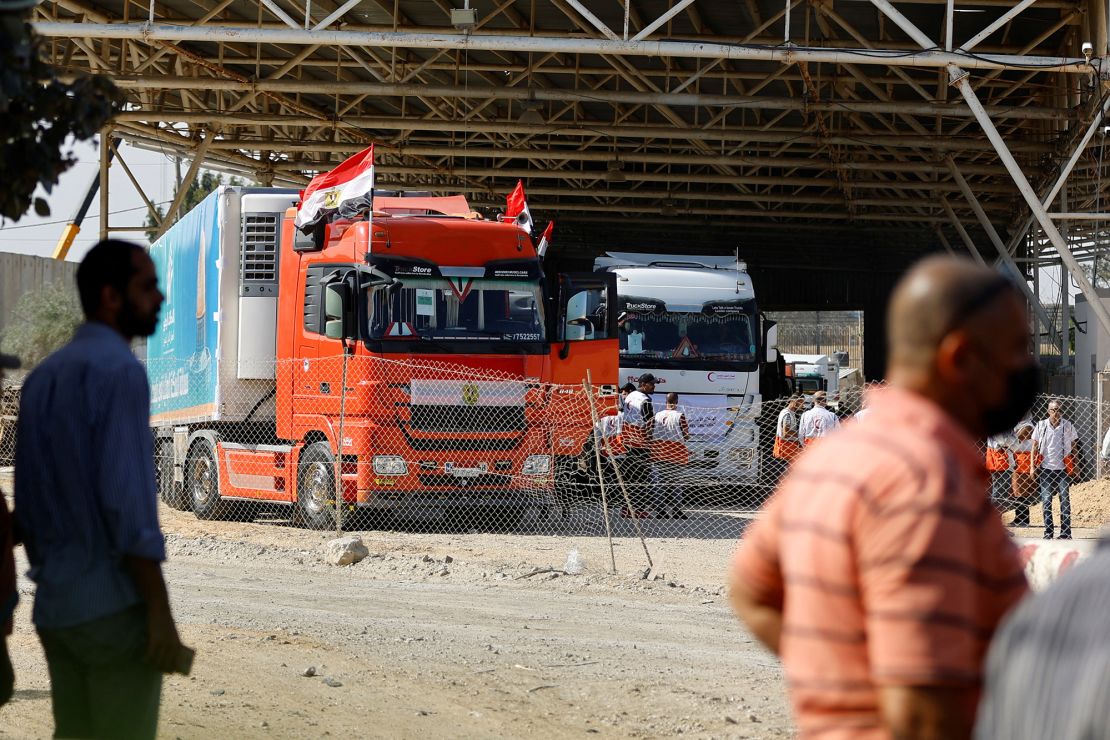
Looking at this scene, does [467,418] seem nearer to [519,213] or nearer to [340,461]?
[340,461]

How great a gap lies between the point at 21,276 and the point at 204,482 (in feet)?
120

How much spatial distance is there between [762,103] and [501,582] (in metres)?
12.8

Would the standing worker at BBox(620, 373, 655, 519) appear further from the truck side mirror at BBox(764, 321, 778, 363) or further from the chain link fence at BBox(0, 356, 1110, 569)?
the truck side mirror at BBox(764, 321, 778, 363)

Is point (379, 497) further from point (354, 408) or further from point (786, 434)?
point (786, 434)

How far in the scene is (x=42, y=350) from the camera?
48719mm

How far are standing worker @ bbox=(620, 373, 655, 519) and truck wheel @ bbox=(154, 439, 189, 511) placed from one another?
653 cm

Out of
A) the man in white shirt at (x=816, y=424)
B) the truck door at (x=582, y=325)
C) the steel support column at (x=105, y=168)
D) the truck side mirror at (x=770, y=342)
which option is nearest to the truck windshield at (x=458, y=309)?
the truck door at (x=582, y=325)

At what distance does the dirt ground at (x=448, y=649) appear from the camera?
7.25 metres

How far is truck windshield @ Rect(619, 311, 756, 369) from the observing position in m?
22.7

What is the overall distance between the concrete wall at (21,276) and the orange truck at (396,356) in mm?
36377

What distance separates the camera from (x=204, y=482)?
1870 centimetres

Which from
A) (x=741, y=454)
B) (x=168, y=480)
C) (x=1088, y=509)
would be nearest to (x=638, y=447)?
(x=741, y=454)

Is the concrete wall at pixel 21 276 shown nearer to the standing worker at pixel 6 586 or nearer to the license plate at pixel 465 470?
the license plate at pixel 465 470

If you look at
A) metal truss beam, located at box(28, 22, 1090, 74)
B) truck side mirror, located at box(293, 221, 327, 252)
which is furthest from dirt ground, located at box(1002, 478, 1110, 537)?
truck side mirror, located at box(293, 221, 327, 252)
